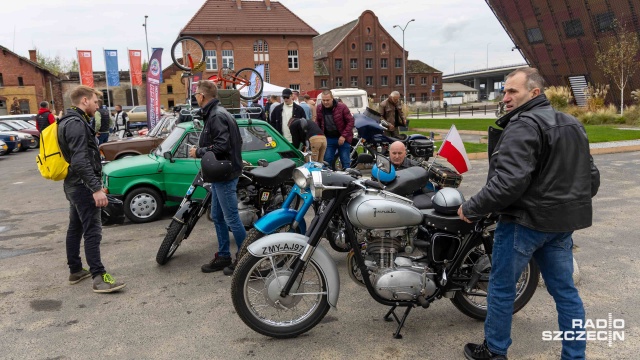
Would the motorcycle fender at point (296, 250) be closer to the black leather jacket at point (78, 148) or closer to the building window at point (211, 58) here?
the black leather jacket at point (78, 148)

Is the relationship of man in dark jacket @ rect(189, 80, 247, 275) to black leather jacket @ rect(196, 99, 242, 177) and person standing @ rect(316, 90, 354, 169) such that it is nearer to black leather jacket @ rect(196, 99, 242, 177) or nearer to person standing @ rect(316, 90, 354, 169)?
black leather jacket @ rect(196, 99, 242, 177)

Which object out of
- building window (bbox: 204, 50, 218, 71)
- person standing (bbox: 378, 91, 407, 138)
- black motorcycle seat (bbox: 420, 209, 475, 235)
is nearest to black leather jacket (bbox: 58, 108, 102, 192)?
black motorcycle seat (bbox: 420, 209, 475, 235)

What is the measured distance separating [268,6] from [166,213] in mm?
51847

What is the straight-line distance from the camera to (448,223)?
3.44 meters

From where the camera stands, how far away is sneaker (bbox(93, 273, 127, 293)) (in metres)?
4.61

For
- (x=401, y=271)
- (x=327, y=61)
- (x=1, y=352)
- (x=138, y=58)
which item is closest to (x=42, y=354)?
(x=1, y=352)

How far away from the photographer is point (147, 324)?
3957mm

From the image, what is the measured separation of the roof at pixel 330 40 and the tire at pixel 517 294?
68.2 meters

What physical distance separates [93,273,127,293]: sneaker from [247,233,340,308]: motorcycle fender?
1.99m

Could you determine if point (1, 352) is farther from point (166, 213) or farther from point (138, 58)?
point (138, 58)

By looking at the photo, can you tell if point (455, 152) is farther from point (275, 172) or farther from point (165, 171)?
point (165, 171)

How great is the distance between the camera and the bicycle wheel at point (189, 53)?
12.0m

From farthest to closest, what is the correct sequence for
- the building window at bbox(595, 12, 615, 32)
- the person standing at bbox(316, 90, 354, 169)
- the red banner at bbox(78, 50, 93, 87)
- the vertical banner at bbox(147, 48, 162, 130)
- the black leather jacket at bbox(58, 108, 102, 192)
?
the building window at bbox(595, 12, 615, 32) → the red banner at bbox(78, 50, 93, 87) → the vertical banner at bbox(147, 48, 162, 130) → the person standing at bbox(316, 90, 354, 169) → the black leather jacket at bbox(58, 108, 102, 192)

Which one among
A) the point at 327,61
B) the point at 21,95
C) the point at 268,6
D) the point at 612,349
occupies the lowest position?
the point at 612,349
